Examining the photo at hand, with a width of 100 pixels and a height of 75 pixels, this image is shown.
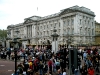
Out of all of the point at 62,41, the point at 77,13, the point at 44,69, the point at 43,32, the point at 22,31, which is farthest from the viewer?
the point at 22,31

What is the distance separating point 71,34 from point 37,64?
49.0 metres

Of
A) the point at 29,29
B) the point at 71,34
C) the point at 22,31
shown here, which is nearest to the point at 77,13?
the point at 71,34

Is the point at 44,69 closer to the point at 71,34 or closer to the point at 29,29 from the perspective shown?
the point at 71,34

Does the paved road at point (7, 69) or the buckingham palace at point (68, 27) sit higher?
the buckingham palace at point (68, 27)

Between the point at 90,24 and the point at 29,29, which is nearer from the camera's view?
the point at 90,24

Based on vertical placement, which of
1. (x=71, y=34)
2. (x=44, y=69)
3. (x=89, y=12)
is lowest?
(x=44, y=69)

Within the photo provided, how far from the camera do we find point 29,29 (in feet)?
307

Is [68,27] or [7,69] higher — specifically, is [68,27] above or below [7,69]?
above

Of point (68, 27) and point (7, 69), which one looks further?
point (68, 27)

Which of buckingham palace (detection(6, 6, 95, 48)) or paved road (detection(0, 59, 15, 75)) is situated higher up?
buckingham palace (detection(6, 6, 95, 48))

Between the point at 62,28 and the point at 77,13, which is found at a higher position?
the point at 77,13

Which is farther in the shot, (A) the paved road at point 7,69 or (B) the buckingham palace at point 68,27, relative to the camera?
(B) the buckingham palace at point 68,27

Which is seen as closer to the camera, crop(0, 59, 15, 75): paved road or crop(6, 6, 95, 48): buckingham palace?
crop(0, 59, 15, 75): paved road

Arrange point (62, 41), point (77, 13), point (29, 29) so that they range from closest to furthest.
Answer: point (77, 13), point (62, 41), point (29, 29)
